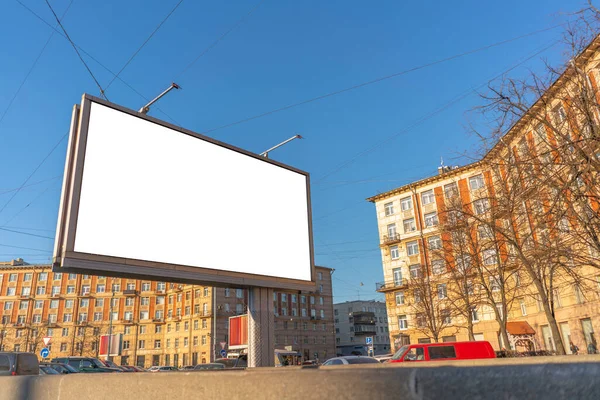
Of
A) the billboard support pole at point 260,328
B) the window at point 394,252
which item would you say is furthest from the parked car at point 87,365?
the window at point 394,252

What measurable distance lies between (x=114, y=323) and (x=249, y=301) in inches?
2973

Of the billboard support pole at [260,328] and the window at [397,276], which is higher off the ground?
the window at [397,276]

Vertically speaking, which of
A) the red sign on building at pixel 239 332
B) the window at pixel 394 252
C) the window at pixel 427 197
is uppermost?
the window at pixel 427 197

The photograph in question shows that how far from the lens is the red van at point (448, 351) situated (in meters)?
13.8

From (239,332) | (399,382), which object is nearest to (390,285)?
(239,332)

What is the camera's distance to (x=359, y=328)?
102125 mm

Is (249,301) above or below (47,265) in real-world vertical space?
below

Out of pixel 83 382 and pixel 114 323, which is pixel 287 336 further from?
pixel 83 382

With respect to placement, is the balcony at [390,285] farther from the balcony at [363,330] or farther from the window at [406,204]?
the balcony at [363,330]

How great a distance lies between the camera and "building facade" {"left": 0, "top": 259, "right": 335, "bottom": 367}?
74.9 m

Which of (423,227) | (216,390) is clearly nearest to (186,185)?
(216,390)

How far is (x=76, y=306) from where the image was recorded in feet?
258

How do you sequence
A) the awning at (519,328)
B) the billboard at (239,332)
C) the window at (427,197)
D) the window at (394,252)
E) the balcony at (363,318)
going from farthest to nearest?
1. the balcony at (363,318)
2. the window at (394,252)
3. the window at (427,197)
4. the awning at (519,328)
5. the billboard at (239,332)

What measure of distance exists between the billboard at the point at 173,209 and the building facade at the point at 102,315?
206 feet
